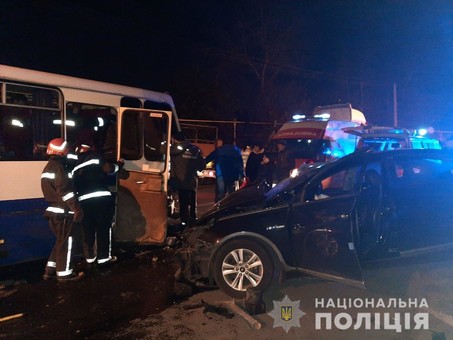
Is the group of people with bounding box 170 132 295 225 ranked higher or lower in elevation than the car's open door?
higher

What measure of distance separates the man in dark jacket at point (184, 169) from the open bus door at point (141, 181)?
553 millimetres

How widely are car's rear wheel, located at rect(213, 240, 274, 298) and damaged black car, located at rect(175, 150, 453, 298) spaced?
0.04ft

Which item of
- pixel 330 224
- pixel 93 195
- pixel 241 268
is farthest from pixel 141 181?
pixel 330 224

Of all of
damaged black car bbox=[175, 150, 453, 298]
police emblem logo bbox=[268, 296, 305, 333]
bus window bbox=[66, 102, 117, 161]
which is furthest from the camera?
bus window bbox=[66, 102, 117, 161]

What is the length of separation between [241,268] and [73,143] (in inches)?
134

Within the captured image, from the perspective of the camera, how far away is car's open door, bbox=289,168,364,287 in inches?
186

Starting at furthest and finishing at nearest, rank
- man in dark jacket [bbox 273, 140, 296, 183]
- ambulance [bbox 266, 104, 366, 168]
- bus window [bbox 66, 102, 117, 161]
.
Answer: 1. ambulance [bbox 266, 104, 366, 168]
2. man in dark jacket [bbox 273, 140, 296, 183]
3. bus window [bbox 66, 102, 117, 161]

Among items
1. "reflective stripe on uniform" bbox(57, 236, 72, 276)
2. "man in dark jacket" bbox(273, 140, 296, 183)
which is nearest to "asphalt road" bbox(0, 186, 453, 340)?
"reflective stripe on uniform" bbox(57, 236, 72, 276)

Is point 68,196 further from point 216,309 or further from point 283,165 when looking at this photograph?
point 283,165

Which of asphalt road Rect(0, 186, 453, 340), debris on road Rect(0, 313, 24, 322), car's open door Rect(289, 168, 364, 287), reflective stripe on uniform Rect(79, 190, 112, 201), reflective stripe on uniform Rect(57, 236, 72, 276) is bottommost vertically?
debris on road Rect(0, 313, 24, 322)

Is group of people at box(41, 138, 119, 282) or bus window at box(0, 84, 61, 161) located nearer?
group of people at box(41, 138, 119, 282)

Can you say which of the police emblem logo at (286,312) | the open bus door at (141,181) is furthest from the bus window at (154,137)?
the police emblem logo at (286,312)

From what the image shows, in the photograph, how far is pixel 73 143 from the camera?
6789 millimetres

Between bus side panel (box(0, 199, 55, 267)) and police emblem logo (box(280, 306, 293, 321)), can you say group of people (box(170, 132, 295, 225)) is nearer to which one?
bus side panel (box(0, 199, 55, 267))
